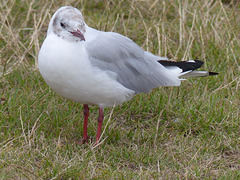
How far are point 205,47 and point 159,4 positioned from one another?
1388 millimetres

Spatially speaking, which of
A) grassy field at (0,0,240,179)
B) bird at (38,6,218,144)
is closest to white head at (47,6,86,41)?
bird at (38,6,218,144)

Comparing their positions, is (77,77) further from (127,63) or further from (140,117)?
(140,117)

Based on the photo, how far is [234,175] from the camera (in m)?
3.64

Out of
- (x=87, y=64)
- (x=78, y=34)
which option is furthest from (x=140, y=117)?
(x=78, y=34)

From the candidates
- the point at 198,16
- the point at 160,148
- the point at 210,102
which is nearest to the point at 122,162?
the point at 160,148

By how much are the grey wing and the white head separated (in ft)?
0.55

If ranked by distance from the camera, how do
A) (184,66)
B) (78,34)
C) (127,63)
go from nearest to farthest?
1. (78,34)
2. (127,63)
3. (184,66)

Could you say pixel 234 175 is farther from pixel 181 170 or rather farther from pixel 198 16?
pixel 198 16

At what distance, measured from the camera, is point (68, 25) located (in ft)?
12.1

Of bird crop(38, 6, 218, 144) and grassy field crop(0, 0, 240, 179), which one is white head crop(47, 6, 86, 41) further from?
grassy field crop(0, 0, 240, 179)

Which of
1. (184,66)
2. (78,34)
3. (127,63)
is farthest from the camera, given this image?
(184,66)

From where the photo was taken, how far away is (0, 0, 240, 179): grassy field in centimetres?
372

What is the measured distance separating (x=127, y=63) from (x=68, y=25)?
76 cm

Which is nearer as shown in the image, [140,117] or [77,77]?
[77,77]
